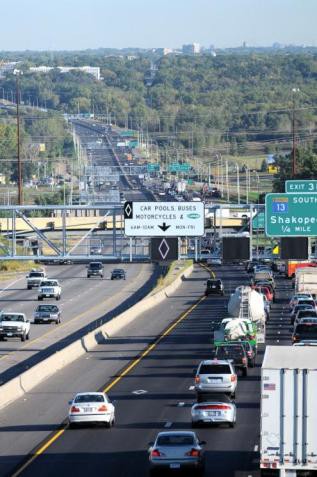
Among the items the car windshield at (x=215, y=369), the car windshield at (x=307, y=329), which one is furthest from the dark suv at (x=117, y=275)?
the car windshield at (x=215, y=369)

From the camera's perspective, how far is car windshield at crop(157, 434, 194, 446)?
3378 centimetres

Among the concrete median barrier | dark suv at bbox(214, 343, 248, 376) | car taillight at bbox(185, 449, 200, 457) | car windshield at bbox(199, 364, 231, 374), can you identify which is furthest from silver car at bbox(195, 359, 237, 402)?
car taillight at bbox(185, 449, 200, 457)

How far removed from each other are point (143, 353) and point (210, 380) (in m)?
18.6

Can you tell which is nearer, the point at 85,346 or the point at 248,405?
the point at 248,405

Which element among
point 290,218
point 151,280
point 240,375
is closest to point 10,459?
point 240,375

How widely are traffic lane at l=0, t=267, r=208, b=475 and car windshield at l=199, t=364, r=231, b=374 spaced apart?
4.38 meters

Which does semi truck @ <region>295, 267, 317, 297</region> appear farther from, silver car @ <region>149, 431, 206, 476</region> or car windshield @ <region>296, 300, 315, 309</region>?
silver car @ <region>149, 431, 206, 476</region>

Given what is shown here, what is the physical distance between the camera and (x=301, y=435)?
31531mm

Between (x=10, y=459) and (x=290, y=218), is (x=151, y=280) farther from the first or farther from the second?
(x=10, y=459)

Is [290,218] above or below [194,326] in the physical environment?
above

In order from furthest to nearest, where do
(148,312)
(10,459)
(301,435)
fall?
(148,312) < (10,459) < (301,435)

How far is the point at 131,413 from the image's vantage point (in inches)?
1821

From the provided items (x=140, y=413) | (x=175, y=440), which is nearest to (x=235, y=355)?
(x=140, y=413)

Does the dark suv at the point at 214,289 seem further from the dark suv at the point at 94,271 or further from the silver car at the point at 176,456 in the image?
the silver car at the point at 176,456
